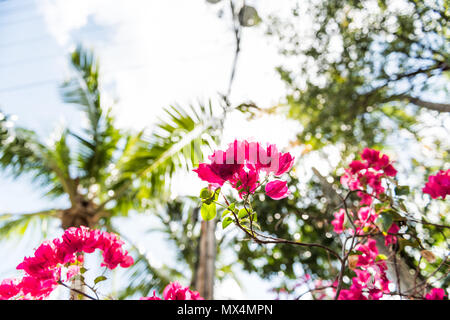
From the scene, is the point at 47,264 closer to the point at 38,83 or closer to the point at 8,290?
the point at 8,290

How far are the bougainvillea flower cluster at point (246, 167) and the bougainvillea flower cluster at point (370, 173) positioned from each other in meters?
0.68

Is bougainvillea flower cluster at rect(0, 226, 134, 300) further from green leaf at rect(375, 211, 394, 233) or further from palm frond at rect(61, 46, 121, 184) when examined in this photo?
palm frond at rect(61, 46, 121, 184)

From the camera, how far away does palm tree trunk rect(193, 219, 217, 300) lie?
7.07ft

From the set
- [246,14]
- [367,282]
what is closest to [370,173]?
[367,282]

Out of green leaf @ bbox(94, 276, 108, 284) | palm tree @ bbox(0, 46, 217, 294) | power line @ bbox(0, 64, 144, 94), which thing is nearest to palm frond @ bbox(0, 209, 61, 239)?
palm tree @ bbox(0, 46, 217, 294)

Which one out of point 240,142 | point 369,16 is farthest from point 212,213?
point 369,16

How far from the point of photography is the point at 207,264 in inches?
88.7

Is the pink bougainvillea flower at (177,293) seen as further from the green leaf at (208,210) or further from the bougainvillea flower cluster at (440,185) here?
the bougainvillea flower cluster at (440,185)

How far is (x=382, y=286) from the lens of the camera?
1178 millimetres

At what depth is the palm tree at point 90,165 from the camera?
2.80 m

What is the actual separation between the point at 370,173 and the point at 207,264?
4.76ft

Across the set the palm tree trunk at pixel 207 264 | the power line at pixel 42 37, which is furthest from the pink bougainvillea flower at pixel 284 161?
the power line at pixel 42 37

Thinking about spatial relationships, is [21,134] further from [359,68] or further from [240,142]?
[359,68]

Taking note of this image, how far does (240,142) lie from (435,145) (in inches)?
106
